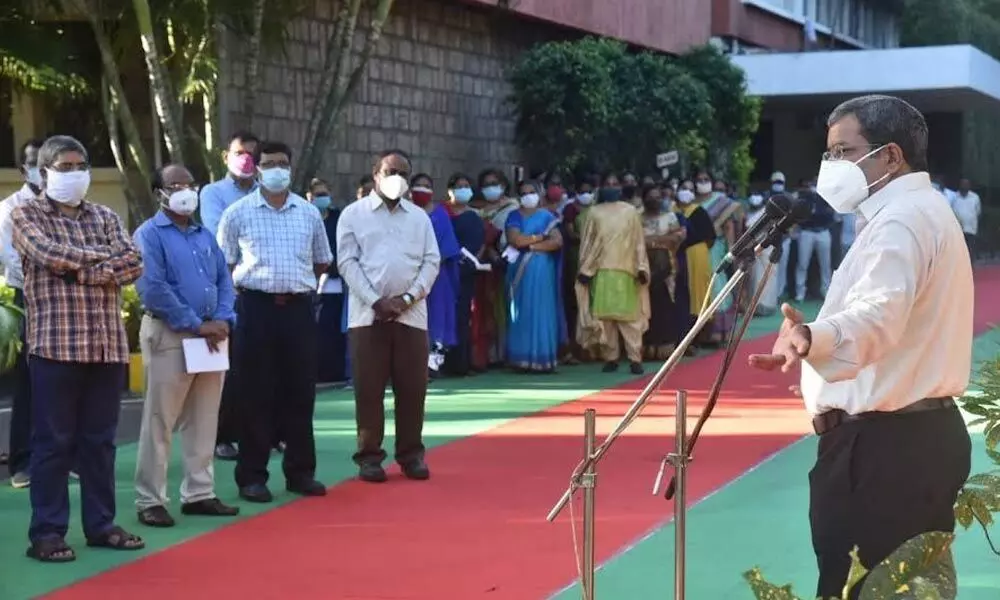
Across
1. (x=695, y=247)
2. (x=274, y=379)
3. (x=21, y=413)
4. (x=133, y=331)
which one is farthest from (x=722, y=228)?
(x=21, y=413)

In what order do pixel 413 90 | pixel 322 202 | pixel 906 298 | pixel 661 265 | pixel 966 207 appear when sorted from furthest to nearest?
1. pixel 966 207
2. pixel 413 90
3. pixel 661 265
4. pixel 322 202
5. pixel 906 298

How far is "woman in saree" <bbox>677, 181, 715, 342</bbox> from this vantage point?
17.5 metres

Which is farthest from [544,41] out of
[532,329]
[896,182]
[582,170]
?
[896,182]

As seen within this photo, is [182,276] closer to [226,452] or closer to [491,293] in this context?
[226,452]

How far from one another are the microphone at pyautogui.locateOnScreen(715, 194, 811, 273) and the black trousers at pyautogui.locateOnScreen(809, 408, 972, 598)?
0.60 metres

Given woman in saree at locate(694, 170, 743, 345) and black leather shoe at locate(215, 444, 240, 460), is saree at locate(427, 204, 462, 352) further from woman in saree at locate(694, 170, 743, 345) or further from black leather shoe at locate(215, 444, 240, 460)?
woman in saree at locate(694, 170, 743, 345)

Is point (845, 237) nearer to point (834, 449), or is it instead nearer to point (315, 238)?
point (315, 238)

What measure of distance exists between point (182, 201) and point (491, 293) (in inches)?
312

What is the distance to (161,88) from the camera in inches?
579

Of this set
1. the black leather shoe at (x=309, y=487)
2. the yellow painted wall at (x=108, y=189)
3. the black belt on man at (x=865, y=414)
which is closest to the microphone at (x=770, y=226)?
the black belt on man at (x=865, y=414)

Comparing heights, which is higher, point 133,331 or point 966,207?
point 966,207

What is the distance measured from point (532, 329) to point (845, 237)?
980cm

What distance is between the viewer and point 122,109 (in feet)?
50.0

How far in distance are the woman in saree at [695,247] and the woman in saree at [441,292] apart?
129 inches
